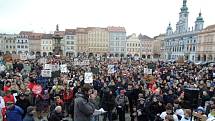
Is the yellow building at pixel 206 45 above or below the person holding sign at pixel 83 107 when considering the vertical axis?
above

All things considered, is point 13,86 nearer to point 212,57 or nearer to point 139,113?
point 139,113

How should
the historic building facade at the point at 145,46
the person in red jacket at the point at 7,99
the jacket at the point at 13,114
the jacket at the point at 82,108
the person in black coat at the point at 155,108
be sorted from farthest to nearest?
the historic building facade at the point at 145,46 < the person in black coat at the point at 155,108 < the person in red jacket at the point at 7,99 < the jacket at the point at 13,114 < the jacket at the point at 82,108

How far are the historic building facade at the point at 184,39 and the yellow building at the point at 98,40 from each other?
2364 centimetres

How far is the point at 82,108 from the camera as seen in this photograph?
285 inches

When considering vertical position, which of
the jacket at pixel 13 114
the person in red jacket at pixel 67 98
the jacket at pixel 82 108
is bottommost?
the person in red jacket at pixel 67 98

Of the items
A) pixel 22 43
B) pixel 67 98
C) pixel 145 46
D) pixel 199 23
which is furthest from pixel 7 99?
pixel 145 46

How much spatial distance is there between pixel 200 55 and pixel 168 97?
280 ft

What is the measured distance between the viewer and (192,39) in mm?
100500

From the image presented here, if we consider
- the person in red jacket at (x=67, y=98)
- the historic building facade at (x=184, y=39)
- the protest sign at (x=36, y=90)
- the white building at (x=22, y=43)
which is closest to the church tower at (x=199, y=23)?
the historic building facade at (x=184, y=39)

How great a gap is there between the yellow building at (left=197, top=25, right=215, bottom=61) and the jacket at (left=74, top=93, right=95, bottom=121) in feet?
268

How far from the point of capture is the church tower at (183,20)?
340 feet

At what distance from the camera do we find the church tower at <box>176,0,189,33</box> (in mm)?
103625

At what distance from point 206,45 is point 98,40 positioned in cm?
4430

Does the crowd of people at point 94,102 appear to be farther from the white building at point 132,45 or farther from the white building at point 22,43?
the white building at point 22,43
